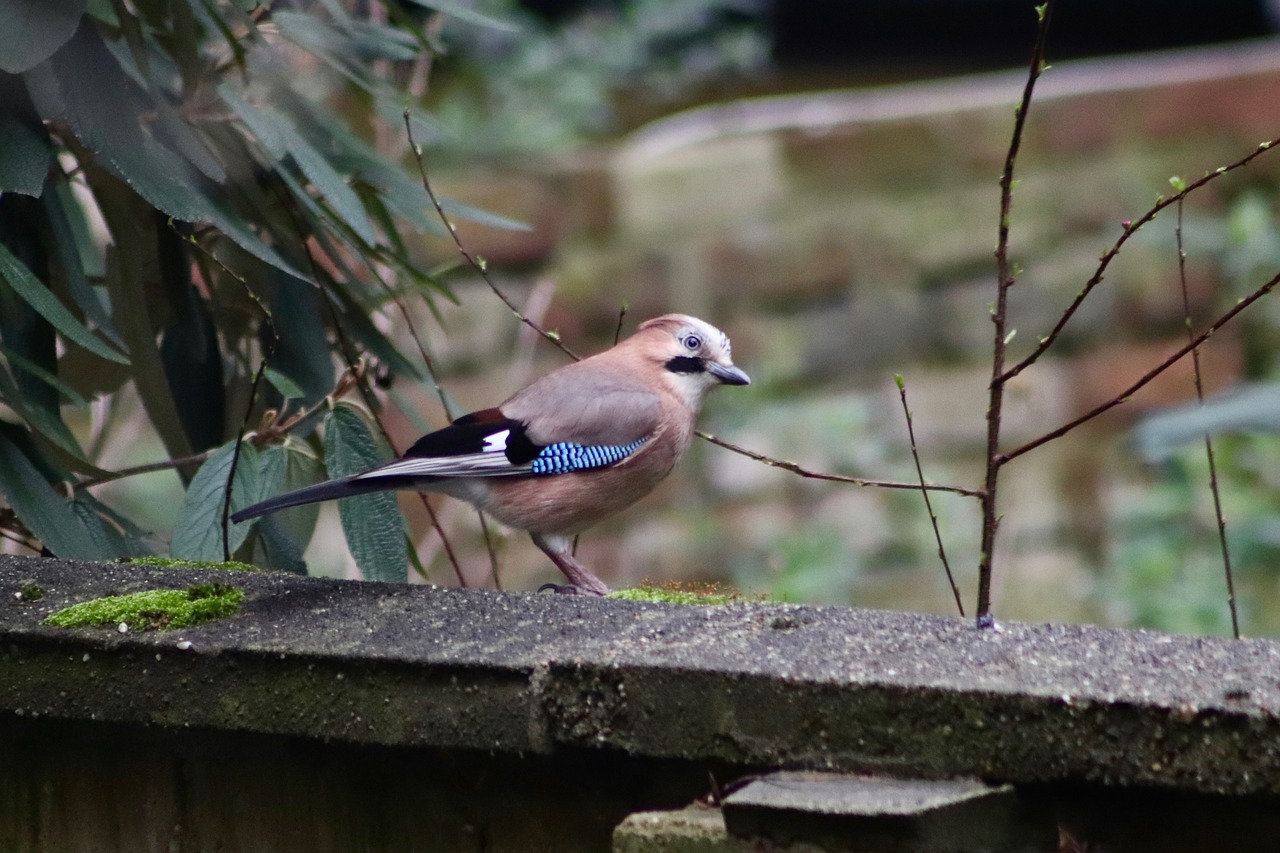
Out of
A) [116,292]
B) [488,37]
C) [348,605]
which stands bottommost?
[348,605]

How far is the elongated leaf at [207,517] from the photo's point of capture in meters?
2.92

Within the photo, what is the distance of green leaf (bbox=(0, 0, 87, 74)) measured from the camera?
2.62m

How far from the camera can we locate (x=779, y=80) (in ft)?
29.9

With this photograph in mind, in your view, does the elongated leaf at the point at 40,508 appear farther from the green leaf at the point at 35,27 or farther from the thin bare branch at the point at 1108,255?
the thin bare branch at the point at 1108,255

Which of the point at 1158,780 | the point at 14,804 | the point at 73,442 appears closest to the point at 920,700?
the point at 1158,780

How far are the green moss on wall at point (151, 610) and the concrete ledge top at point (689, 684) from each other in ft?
0.11

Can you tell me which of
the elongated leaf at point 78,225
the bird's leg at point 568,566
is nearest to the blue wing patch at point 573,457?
the bird's leg at point 568,566

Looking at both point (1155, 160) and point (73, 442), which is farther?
point (1155, 160)

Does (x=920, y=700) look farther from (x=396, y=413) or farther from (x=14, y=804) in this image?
(x=396, y=413)

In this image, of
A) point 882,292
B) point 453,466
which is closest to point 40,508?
point 453,466

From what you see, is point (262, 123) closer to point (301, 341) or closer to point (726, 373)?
point (301, 341)

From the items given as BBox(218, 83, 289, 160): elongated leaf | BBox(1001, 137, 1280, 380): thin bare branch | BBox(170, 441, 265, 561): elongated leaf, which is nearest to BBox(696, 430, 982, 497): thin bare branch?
BBox(1001, 137, 1280, 380): thin bare branch

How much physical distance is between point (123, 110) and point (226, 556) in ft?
2.89

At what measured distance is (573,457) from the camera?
3.15 meters
